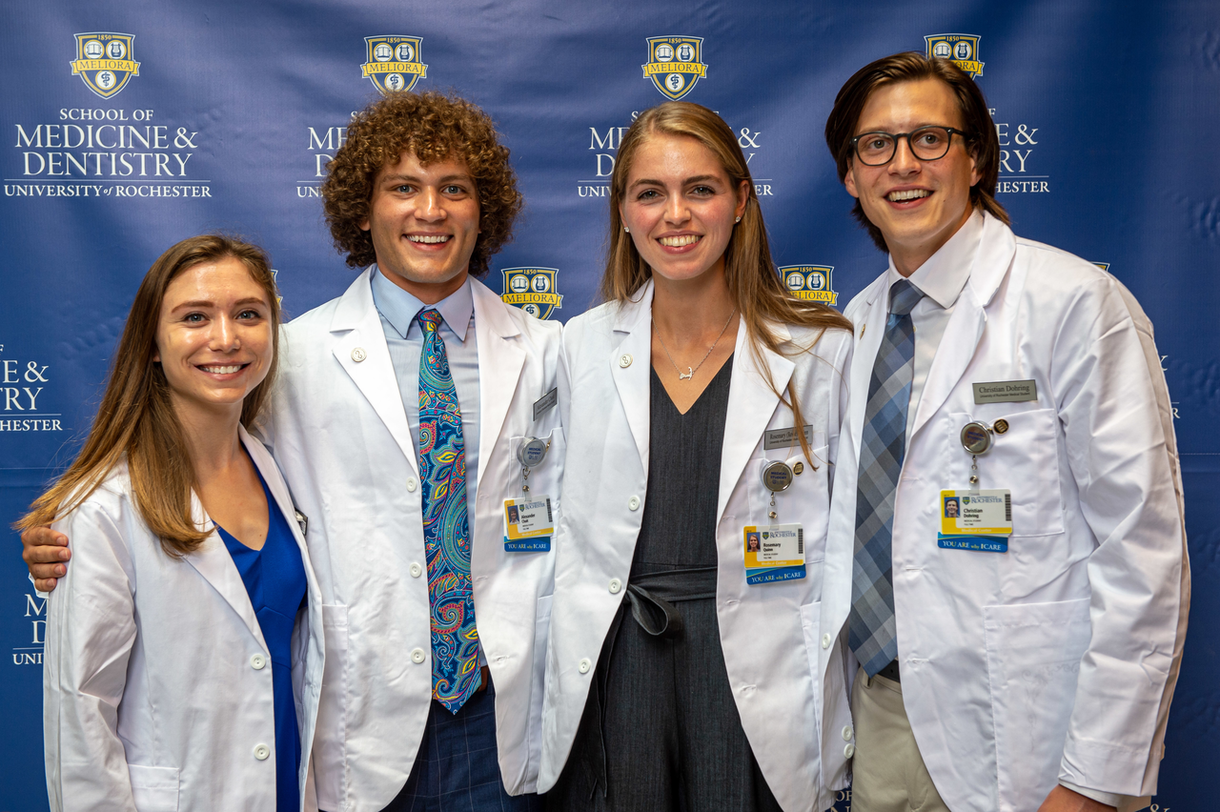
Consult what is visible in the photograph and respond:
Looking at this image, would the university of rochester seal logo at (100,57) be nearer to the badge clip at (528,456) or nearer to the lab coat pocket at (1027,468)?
the badge clip at (528,456)

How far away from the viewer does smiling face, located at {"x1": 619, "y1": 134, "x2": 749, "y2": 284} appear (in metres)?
1.93

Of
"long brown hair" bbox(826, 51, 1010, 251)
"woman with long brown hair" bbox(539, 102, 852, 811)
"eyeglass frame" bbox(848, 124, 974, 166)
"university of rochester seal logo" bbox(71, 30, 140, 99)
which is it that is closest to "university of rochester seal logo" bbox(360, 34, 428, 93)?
"university of rochester seal logo" bbox(71, 30, 140, 99)

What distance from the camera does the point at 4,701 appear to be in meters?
2.68

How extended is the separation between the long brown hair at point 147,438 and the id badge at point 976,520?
1.49m

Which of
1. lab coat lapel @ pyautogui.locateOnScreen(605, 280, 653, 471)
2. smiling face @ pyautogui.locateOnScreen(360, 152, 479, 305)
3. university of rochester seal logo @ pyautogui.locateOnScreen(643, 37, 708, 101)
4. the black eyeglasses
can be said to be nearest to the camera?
the black eyeglasses

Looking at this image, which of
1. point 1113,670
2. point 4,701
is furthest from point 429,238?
point 4,701

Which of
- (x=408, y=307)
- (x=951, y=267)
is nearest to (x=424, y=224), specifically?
(x=408, y=307)

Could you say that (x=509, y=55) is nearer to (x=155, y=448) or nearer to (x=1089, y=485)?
(x=155, y=448)

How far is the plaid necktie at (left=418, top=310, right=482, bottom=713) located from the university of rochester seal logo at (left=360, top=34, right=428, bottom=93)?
1258 mm

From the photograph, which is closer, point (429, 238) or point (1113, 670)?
point (1113, 670)

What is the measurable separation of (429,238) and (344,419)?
1.60 ft

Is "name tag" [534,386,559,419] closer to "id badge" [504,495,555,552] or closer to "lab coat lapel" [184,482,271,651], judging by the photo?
"id badge" [504,495,555,552]

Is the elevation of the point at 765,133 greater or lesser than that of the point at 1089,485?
greater

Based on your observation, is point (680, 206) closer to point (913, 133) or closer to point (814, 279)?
point (913, 133)
